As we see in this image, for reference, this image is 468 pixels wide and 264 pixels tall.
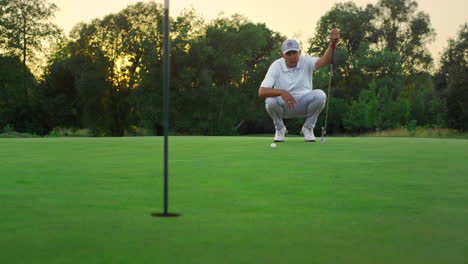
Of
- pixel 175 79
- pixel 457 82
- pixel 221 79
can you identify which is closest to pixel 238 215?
pixel 457 82

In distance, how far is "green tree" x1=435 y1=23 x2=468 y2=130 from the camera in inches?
1206

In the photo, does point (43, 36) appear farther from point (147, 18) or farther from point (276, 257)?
point (276, 257)

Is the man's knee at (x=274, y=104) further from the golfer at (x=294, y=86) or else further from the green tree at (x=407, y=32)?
the green tree at (x=407, y=32)

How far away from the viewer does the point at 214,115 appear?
126 feet

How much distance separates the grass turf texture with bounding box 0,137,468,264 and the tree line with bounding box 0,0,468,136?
29.2 metres

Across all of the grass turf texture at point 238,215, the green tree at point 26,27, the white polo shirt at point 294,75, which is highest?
the green tree at point 26,27

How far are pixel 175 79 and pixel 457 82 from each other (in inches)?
751

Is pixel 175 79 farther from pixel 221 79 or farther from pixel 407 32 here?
pixel 407 32

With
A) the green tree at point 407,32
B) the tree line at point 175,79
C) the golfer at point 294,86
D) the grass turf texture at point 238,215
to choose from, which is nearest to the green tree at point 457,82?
Answer: the tree line at point 175,79

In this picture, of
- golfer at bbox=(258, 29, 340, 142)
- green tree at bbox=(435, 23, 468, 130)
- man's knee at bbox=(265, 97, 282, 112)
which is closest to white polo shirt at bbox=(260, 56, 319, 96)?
Result: golfer at bbox=(258, 29, 340, 142)

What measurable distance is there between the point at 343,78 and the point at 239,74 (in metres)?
11.0

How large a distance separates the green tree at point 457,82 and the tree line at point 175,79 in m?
0.10

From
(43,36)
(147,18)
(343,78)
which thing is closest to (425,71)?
(343,78)

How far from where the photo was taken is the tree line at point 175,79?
3625 cm
